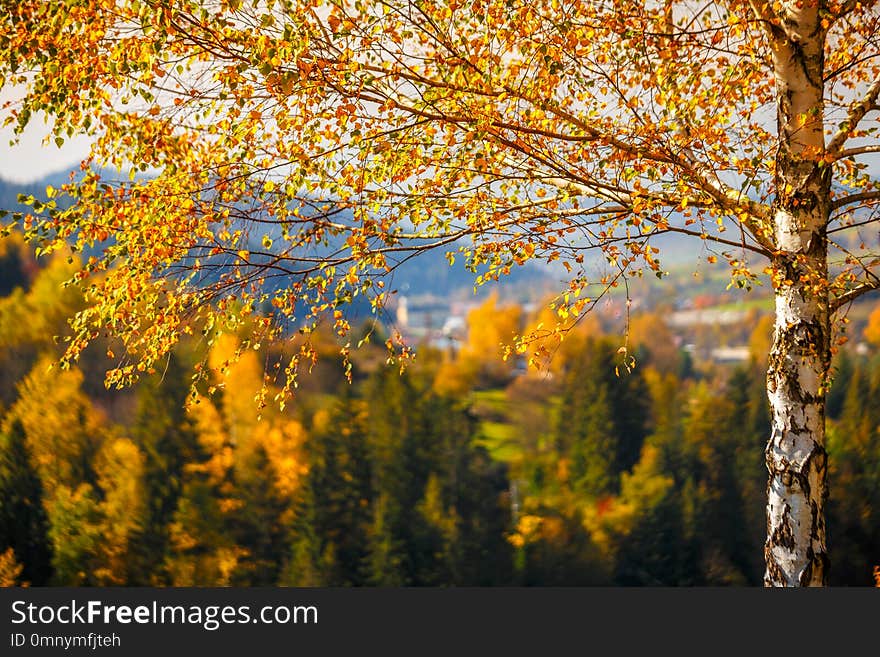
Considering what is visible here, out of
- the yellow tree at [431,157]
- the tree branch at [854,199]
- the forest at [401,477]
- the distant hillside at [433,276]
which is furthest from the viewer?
the distant hillside at [433,276]

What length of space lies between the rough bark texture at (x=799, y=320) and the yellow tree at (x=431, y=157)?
0.04 ft

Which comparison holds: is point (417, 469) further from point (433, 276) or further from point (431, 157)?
point (431, 157)

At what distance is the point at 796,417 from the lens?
5512mm

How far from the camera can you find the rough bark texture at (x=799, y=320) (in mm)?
5492

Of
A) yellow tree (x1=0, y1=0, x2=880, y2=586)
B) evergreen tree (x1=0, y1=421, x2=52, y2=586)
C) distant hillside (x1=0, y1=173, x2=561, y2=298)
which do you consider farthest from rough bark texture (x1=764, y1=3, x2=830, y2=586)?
evergreen tree (x1=0, y1=421, x2=52, y2=586)

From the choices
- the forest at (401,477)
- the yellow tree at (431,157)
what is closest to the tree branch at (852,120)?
the yellow tree at (431,157)

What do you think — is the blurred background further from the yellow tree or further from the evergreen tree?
the yellow tree

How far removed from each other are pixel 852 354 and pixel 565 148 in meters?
39.5

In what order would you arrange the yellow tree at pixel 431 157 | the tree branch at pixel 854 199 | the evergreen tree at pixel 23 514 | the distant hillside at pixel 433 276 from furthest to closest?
the distant hillside at pixel 433 276
the evergreen tree at pixel 23 514
the tree branch at pixel 854 199
the yellow tree at pixel 431 157

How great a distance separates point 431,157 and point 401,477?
35.3 meters

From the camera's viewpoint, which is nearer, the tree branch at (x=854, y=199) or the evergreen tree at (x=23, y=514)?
the tree branch at (x=854, y=199)

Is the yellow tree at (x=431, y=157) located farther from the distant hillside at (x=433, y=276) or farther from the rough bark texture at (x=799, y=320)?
the distant hillside at (x=433, y=276)

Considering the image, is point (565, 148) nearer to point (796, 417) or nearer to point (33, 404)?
point (796, 417)

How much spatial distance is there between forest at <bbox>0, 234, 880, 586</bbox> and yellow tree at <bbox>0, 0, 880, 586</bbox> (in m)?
29.9
